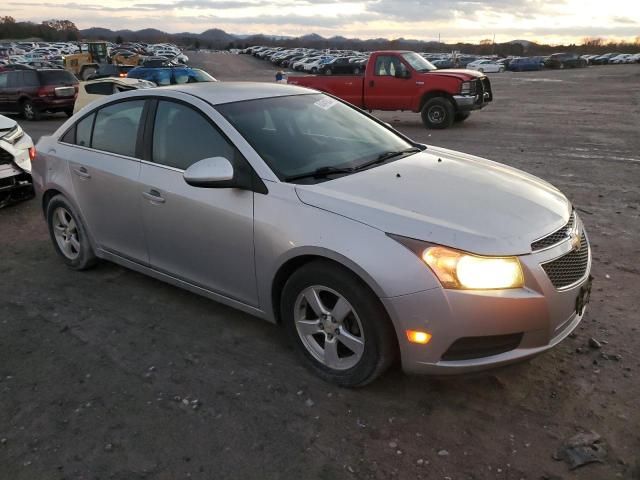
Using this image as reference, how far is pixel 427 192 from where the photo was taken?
321cm

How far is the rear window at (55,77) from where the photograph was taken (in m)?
17.5

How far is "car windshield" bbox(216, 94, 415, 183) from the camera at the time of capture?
3.50 metres

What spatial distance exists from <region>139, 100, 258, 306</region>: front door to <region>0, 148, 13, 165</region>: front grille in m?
3.52

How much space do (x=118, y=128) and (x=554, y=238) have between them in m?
3.23

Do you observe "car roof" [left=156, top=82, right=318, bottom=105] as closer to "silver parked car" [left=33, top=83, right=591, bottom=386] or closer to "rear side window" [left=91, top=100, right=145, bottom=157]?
"silver parked car" [left=33, top=83, right=591, bottom=386]

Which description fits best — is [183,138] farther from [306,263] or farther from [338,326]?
[338,326]

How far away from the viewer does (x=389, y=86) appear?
14398mm

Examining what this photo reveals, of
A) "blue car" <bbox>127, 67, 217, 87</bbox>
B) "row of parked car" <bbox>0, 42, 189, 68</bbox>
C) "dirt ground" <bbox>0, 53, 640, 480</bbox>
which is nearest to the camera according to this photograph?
"dirt ground" <bbox>0, 53, 640, 480</bbox>

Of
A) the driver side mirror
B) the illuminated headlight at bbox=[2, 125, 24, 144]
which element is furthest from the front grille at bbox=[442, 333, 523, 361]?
the illuminated headlight at bbox=[2, 125, 24, 144]

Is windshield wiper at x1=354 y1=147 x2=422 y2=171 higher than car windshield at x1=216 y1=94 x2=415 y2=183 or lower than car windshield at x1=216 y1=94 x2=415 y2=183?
lower

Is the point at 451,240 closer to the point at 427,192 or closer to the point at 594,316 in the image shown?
the point at 427,192

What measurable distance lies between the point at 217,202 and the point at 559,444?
2.30m

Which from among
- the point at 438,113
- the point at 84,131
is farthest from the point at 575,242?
the point at 438,113

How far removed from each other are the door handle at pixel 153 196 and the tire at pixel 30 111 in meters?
15.9
